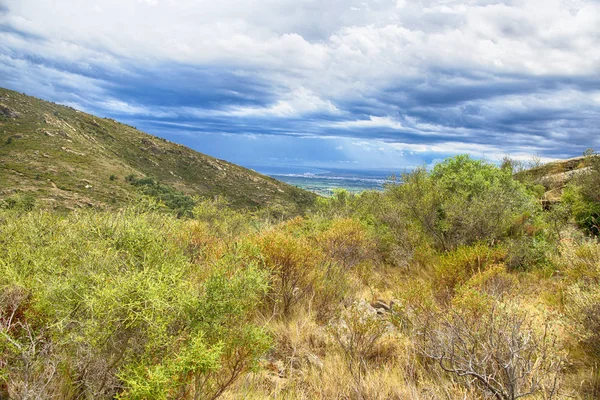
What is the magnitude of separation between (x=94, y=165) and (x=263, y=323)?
53.9 meters

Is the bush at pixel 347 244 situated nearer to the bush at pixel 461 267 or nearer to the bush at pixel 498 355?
the bush at pixel 461 267

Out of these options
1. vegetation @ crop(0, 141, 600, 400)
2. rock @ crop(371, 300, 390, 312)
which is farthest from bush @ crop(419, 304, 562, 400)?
rock @ crop(371, 300, 390, 312)

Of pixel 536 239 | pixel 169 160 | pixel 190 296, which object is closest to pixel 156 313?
pixel 190 296

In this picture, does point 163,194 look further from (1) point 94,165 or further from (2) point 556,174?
(2) point 556,174

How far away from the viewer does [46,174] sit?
136 feet

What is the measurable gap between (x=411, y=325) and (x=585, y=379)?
86.4 inches

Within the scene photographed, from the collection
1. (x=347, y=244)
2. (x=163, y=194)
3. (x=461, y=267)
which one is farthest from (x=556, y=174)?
(x=163, y=194)

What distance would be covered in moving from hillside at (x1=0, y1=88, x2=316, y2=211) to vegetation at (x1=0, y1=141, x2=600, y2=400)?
2281cm

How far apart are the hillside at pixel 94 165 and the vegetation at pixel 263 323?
74.8ft

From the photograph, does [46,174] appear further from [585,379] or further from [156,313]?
[585,379]

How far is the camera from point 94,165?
49.4 meters

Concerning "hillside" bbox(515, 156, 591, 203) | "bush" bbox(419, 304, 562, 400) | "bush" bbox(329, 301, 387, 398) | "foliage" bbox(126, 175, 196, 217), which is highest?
"hillside" bbox(515, 156, 591, 203)

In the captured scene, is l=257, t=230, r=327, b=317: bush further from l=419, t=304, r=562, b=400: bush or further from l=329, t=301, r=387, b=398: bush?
l=419, t=304, r=562, b=400: bush

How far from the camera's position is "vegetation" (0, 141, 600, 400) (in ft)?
9.95
